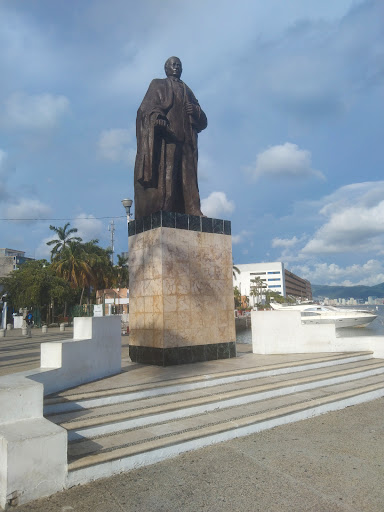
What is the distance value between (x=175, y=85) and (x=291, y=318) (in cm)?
684

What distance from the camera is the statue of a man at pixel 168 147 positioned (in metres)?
9.70

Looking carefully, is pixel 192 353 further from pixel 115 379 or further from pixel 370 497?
pixel 370 497

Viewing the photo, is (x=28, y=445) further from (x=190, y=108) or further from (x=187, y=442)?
(x=190, y=108)

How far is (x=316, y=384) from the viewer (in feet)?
23.5

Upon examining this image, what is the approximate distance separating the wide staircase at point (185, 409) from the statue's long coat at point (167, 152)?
183 inches

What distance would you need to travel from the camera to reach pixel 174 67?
10.5 metres

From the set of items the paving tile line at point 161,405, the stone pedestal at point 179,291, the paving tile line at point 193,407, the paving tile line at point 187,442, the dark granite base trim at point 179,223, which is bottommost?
the paving tile line at point 187,442

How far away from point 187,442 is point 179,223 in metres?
5.46

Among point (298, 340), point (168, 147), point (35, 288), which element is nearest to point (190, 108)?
point (168, 147)

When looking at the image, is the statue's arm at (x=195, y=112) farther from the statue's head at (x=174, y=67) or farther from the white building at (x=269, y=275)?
the white building at (x=269, y=275)

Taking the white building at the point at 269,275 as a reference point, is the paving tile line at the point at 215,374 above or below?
below

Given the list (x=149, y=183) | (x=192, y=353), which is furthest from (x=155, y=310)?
(x=149, y=183)

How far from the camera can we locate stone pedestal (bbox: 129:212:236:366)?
342 inches

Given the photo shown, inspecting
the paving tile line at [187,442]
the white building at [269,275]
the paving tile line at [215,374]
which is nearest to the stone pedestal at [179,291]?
the paving tile line at [215,374]
